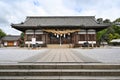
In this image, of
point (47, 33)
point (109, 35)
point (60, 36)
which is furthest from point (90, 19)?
point (109, 35)

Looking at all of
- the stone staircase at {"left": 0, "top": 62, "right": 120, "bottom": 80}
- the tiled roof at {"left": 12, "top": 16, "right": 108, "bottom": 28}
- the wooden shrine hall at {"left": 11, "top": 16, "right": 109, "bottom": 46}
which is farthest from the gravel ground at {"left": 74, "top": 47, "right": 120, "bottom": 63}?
the tiled roof at {"left": 12, "top": 16, "right": 108, "bottom": 28}

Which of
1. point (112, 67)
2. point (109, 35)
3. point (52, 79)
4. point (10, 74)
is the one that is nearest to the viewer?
point (52, 79)

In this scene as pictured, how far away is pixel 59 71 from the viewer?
15.5 ft

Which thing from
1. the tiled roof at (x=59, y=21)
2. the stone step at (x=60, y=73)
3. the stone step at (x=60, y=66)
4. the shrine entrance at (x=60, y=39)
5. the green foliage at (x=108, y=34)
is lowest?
the stone step at (x=60, y=73)

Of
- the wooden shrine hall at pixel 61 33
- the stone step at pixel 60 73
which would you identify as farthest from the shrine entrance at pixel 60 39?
the stone step at pixel 60 73

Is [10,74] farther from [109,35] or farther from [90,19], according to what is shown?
[109,35]

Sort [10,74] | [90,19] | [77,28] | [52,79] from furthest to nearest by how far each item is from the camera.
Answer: [90,19] < [77,28] < [10,74] < [52,79]

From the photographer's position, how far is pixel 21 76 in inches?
182

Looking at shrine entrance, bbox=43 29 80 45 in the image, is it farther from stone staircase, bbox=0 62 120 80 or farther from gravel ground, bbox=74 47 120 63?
stone staircase, bbox=0 62 120 80

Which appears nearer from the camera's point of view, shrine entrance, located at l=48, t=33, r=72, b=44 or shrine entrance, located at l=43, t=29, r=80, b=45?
shrine entrance, located at l=43, t=29, r=80, b=45

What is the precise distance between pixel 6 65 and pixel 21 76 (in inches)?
31.2

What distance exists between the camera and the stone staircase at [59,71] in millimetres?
4531

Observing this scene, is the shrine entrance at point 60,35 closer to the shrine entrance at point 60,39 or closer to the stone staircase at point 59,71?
the shrine entrance at point 60,39

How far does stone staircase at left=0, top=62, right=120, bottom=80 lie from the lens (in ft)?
14.9
